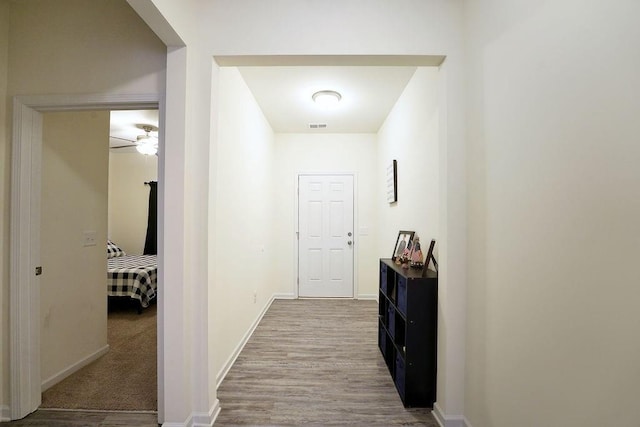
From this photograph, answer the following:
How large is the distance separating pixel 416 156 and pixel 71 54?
8.75 ft

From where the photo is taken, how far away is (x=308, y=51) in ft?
5.71

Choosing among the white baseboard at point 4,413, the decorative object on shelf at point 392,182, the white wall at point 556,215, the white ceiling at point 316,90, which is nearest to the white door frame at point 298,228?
the white ceiling at point 316,90

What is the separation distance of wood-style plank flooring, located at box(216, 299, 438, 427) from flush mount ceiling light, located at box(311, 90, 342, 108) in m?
2.62

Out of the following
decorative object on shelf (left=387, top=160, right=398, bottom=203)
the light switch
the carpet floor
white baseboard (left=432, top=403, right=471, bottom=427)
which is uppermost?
decorative object on shelf (left=387, top=160, right=398, bottom=203)

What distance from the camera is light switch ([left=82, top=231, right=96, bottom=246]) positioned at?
7.90 ft

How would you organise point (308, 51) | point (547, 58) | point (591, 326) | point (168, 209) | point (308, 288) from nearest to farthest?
point (591, 326), point (547, 58), point (168, 209), point (308, 51), point (308, 288)

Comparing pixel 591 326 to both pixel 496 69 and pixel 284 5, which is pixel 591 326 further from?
pixel 284 5

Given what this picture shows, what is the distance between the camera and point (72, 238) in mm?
2303

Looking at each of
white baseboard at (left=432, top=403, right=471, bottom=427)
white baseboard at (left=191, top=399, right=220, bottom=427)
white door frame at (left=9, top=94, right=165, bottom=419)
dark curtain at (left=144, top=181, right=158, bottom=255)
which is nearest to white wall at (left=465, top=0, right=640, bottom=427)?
white baseboard at (left=432, top=403, right=471, bottom=427)

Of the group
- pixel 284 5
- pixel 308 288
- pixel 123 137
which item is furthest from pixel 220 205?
pixel 123 137

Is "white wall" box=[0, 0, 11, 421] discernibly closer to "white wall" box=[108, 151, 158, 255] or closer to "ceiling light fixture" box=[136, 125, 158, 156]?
"ceiling light fixture" box=[136, 125, 158, 156]

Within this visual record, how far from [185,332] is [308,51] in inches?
72.6

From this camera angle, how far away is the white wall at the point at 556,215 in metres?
0.83

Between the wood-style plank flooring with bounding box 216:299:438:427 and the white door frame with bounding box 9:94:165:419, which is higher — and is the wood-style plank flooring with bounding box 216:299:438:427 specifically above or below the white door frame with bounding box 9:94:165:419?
below
